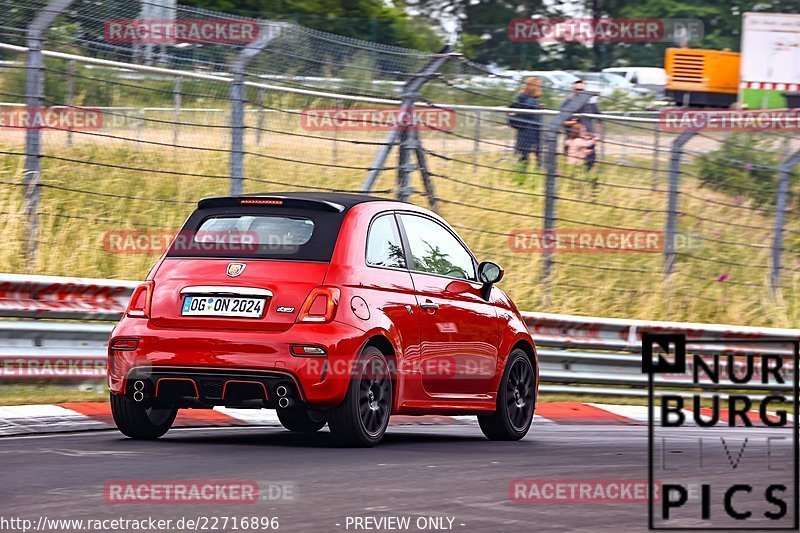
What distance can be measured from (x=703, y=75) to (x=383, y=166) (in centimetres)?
2369

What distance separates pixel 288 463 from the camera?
831 centimetres

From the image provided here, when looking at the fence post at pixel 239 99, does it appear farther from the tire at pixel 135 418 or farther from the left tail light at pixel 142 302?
the left tail light at pixel 142 302

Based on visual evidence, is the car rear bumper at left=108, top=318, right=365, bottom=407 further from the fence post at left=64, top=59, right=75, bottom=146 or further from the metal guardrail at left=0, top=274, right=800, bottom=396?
the fence post at left=64, top=59, right=75, bottom=146

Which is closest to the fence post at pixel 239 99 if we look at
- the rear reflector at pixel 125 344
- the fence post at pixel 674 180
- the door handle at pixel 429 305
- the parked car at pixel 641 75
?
the door handle at pixel 429 305

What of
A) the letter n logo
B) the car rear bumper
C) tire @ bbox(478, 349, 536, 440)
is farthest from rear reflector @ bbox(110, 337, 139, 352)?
the letter n logo

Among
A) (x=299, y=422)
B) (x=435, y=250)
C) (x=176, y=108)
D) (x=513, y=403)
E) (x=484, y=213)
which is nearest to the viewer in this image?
(x=435, y=250)

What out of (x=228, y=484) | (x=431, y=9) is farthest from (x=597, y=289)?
(x=431, y=9)

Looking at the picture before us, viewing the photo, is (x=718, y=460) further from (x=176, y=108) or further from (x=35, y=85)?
(x=176, y=108)

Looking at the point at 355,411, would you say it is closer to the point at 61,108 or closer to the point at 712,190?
the point at 61,108

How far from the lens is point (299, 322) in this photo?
888cm

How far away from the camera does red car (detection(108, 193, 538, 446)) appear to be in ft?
29.1

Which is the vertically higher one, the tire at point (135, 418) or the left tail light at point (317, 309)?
the left tail light at point (317, 309)

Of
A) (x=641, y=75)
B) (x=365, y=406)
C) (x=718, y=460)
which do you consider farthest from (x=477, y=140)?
(x=641, y=75)

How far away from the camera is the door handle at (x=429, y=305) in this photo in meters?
9.77
